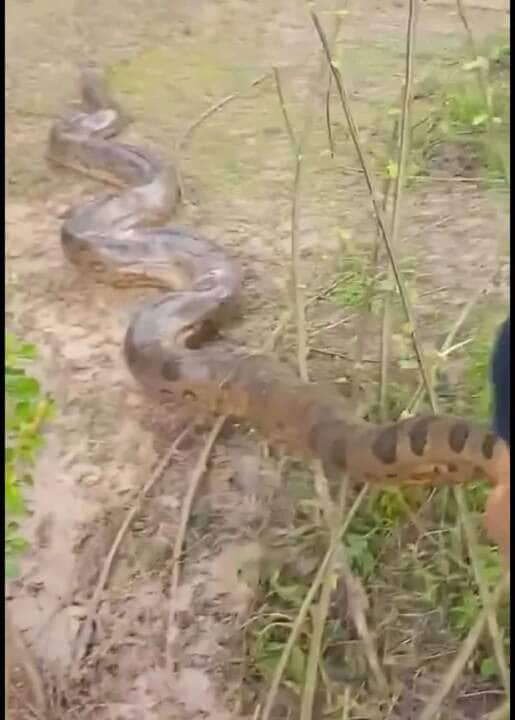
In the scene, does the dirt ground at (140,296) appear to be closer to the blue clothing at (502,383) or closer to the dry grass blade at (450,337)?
the dry grass blade at (450,337)

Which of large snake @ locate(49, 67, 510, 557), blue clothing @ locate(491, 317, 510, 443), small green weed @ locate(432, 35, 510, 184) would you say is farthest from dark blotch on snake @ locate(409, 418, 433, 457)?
small green weed @ locate(432, 35, 510, 184)

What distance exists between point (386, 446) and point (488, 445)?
0.20 meters

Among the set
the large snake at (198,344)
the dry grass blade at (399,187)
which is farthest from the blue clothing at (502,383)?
the dry grass blade at (399,187)

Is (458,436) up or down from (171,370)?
up

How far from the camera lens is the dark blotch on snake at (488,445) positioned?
3.49 feet

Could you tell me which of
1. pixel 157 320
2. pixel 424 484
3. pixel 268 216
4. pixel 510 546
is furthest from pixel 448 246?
pixel 510 546

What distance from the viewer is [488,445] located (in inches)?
42.8

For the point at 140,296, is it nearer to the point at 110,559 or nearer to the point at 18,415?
the point at 110,559

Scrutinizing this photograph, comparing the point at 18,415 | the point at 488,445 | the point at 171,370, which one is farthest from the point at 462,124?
the point at 18,415

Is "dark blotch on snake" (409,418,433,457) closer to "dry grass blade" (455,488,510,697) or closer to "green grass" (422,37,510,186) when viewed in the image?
"dry grass blade" (455,488,510,697)

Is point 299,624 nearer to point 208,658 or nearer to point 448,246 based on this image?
point 208,658

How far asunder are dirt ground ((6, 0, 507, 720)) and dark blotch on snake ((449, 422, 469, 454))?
1.28 ft

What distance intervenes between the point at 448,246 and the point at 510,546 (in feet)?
4.28

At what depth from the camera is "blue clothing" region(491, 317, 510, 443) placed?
0.85 m
